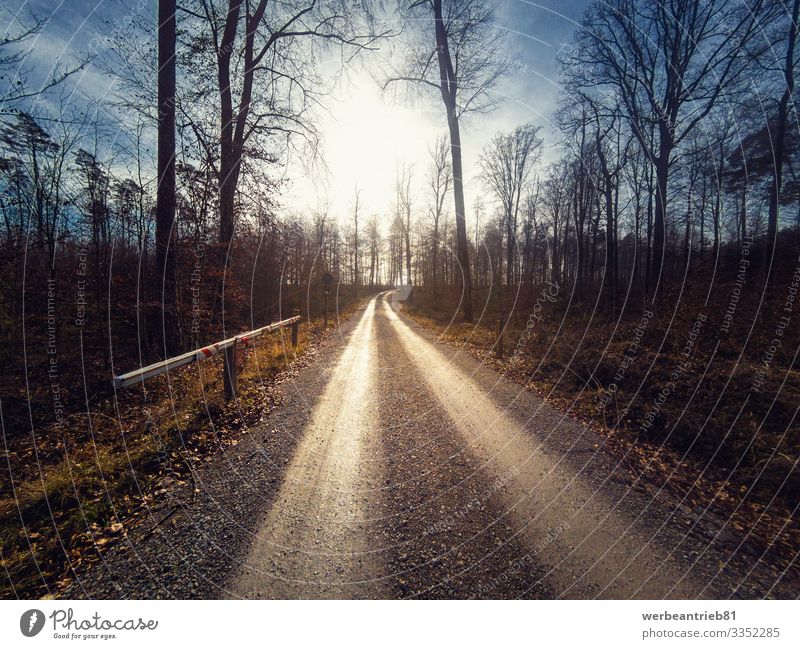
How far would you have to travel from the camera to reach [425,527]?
244 centimetres

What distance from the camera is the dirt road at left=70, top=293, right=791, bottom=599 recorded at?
201cm

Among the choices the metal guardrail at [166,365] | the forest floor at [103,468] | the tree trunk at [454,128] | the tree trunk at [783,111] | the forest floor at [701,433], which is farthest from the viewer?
the tree trunk at [454,128]

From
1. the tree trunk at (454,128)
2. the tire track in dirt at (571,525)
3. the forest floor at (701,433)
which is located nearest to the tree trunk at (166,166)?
the tire track in dirt at (571,525)

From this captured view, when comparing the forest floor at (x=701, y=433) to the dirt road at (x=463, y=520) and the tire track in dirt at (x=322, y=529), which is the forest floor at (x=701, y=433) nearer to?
Answer: the dirt road at (x=463, y=520)

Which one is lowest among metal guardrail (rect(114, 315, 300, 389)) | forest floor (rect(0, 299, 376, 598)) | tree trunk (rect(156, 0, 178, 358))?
forest floor (rect(0, 299, 376, 598))

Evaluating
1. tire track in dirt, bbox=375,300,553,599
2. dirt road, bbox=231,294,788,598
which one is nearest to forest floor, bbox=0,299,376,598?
dirt road, bbox=231,294,788,598

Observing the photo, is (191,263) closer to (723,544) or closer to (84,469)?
(84,469)

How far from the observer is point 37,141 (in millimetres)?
5488

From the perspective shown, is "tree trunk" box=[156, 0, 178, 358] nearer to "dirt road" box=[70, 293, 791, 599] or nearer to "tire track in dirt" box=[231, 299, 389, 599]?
"dirt road" box=[70, 293, 791, 599]

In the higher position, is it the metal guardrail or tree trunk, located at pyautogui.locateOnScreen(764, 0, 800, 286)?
tree trunk, located at pyautogui.locateOnScreen(764, 0, 800, 286)

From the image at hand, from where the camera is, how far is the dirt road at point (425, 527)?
6.58 feet
